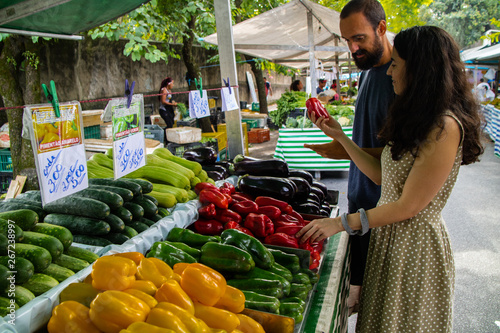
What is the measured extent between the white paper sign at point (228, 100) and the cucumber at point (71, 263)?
87.7 inches

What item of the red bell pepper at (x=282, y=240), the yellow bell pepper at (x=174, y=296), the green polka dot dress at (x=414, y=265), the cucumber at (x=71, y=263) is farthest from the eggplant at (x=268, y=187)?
the yellow bell pepper at (x=174, y=296)

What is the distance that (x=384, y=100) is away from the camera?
2387 millimetres

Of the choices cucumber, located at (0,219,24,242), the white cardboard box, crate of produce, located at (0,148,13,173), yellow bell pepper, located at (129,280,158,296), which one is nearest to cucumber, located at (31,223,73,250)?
cucumber, located at (0,219,24,242)

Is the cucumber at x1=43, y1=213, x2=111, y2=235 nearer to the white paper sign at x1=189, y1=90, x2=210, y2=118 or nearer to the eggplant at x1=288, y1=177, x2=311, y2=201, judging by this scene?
the eggplant at x1=288, y1=177, x2=311, y2=201

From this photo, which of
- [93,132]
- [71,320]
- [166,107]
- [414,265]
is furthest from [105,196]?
[166,107]

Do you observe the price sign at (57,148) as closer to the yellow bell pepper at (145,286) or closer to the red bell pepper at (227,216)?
the yellow bell pepper at (145,286)

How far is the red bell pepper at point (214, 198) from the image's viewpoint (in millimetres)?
2371

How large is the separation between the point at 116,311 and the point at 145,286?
19cm

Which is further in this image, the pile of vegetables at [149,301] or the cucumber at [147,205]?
the cucumber at [147,205]

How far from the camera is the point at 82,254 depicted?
1686 millimetres

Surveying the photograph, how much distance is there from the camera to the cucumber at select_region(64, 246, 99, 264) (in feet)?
5.50

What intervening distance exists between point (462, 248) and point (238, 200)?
11.2 ft

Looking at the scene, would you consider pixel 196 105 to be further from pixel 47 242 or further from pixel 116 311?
pixel 116 311

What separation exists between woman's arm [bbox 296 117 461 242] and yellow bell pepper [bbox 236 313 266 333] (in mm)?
908
